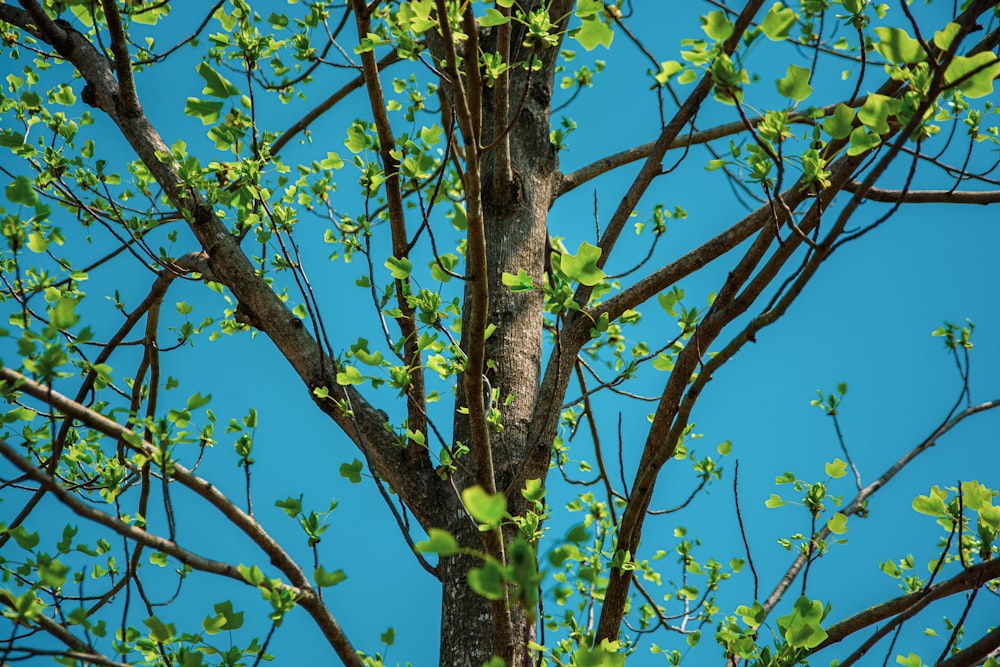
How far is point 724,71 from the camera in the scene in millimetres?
1184

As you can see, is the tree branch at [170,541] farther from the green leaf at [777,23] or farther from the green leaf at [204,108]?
the green leaf at [777,23]

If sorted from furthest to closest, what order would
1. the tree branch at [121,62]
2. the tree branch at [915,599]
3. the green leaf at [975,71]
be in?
1. the tree branch at [121,62]
2. the tree branch at [915,599]
3. the green leaf at [975,71]

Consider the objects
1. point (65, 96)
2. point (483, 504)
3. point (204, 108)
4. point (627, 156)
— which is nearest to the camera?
point (483, 504)

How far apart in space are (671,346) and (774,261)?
62 centimetres

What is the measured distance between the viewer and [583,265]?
146 cm

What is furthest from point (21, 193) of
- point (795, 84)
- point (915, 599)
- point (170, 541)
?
point (915, 599)

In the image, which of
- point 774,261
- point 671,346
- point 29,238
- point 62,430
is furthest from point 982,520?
point 62,430

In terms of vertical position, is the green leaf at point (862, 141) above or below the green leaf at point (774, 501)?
above

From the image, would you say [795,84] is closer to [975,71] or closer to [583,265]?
[975,71]

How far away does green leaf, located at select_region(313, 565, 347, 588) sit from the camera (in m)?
1.31

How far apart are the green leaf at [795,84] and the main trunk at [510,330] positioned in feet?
2.67

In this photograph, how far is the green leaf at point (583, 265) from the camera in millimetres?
1434

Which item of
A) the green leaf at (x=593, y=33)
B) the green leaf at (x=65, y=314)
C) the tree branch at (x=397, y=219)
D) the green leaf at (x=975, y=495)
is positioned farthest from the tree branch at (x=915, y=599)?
the green leaf at (x=65, y=314)

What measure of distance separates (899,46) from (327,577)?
1153mm
